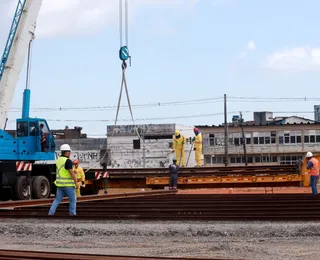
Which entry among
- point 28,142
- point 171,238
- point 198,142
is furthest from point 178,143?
point 171,238

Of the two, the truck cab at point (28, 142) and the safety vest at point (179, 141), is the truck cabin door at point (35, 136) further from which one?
the safety vest at point (179, 141)

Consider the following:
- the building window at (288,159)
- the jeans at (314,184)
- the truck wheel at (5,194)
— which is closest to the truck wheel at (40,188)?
the truck wheel at (5,194)

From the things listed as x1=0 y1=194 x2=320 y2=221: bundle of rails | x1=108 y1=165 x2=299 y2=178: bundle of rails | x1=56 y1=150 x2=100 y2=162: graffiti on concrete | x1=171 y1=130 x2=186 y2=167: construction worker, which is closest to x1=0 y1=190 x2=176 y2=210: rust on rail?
x1=0 y1=194 x2=320 y2=221: bundle of rails

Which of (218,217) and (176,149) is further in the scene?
(176,149)

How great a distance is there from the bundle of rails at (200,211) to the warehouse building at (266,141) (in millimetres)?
66659

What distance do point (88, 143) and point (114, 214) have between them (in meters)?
65.7

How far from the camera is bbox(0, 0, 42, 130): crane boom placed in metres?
24.3

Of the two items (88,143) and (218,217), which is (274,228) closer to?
(218,217)

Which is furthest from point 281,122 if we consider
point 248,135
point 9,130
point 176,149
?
point 9,130

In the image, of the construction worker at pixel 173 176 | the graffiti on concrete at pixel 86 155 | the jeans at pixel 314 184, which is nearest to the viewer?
the jeans at pixel 314 184

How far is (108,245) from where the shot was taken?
11461 millimetres

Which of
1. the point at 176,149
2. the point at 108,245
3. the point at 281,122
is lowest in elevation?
the point at 108,245

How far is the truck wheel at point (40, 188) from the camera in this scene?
83.1 ft

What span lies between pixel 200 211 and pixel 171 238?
3221 millimetres
